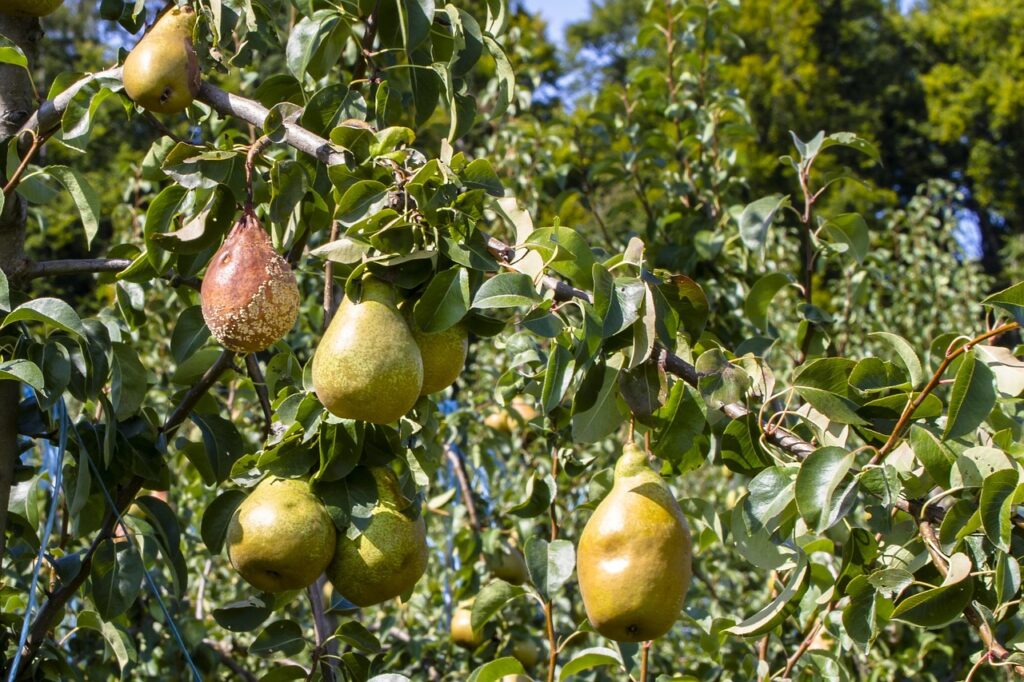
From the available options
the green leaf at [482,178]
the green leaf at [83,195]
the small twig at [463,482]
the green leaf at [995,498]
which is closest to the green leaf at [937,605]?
the green leaf at [995,498]

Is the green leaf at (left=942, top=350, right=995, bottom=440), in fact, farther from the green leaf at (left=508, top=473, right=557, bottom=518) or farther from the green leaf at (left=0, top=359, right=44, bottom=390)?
the green leaf at (left=0, top=359, right=44, bottom=390)

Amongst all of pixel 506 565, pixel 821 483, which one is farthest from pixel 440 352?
pixel 506 565

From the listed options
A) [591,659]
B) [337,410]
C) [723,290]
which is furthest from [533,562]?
[723,290]

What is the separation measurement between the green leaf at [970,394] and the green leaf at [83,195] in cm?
99

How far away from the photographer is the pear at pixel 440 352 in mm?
A: 1058

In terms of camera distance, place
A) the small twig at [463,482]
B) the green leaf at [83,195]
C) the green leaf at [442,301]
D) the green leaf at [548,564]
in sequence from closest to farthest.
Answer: the green leaf at [442,301], the green leaf at [83,195], the green leaf at [548,564], the small twig at [463,482]

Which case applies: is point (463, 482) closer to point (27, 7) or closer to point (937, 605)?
point (27, 7)

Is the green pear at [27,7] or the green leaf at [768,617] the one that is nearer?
the green leaf at [768,617]

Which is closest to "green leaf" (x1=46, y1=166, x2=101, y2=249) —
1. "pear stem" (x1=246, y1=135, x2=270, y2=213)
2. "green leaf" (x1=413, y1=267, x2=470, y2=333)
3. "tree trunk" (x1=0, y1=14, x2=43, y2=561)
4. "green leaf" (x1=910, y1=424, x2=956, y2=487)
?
"tree trunk" (x1=0, y1=14, x2=43, y2=561)

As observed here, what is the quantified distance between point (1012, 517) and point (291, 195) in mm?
840

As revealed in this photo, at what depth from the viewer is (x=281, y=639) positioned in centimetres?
126

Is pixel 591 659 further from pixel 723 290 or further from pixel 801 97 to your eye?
pixel 801 97

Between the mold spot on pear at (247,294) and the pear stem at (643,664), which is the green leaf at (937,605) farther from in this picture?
the mold spot on pear at (247,294)

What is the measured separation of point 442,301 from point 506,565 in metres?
1.33
